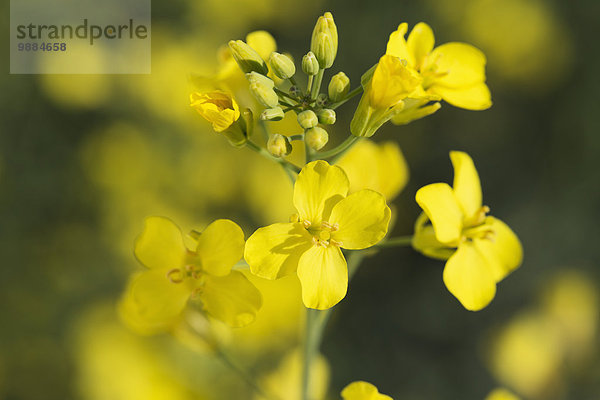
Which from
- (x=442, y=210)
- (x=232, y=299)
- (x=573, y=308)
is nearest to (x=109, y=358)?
(x=232, y=299)

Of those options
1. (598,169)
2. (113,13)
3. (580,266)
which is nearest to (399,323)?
(580,266)

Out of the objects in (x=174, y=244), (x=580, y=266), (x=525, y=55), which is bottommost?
(x=580, y=266)

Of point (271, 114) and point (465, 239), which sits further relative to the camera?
point (465, 239)

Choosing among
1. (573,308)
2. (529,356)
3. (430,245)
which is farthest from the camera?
(573,308)

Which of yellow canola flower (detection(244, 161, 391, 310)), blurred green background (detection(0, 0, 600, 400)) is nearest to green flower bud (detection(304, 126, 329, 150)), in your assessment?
yellow canola flower (detection(244, 161, 391, 310))

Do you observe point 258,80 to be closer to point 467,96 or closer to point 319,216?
point 319,216

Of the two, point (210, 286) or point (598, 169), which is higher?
point (210, 286)

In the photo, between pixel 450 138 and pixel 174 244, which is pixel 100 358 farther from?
pixel 450 138
